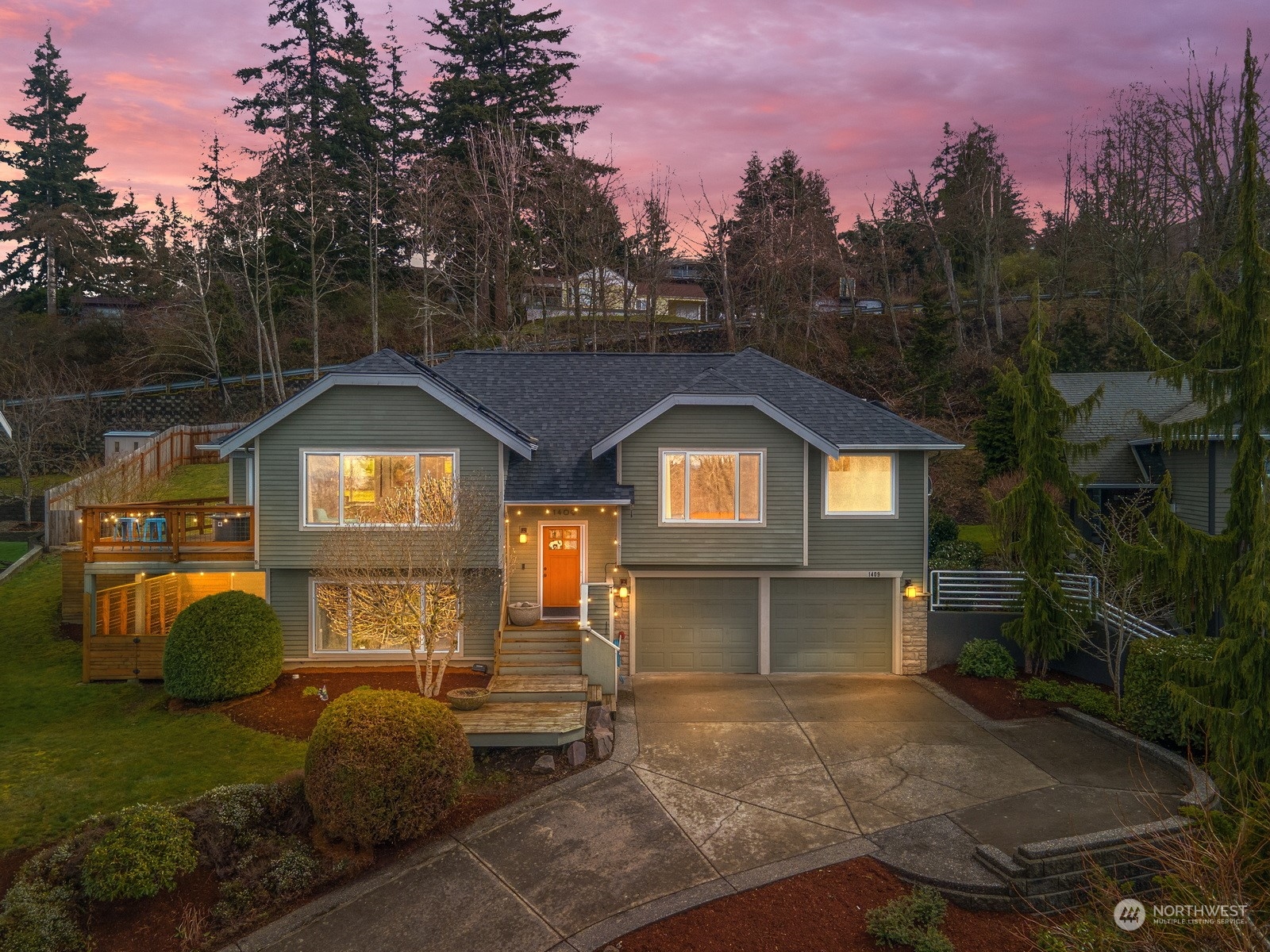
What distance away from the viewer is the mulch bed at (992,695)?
47.0 ft

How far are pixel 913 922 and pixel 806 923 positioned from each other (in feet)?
3.51

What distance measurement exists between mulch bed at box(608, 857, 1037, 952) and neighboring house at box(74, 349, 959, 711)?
24.2 feet

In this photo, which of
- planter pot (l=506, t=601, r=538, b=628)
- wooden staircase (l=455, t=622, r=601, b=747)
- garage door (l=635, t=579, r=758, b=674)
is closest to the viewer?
wooden staircase (l=455, t=622, r=601, b=747)

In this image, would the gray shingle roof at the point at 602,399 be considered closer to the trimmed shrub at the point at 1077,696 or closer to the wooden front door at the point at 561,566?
the wooden front door at the point at 561,566

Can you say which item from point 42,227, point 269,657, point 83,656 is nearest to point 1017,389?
point 269,657

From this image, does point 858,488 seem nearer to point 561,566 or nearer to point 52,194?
point 561,566

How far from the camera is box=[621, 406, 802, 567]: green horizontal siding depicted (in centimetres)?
1673

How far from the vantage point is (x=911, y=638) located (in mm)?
17344

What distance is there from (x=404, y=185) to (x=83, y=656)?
24789mm

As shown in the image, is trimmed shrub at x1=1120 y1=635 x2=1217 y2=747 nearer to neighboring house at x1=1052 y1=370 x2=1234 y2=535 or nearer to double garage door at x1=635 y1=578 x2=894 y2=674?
double garage door at x1=635 y1=578 x2=894 y2=674

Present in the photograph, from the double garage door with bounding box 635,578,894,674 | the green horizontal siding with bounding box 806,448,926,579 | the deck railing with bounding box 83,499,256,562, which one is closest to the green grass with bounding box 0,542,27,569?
the deck railing with bounding box 83,499,256,562

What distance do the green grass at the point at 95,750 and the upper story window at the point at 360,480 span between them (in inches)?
170

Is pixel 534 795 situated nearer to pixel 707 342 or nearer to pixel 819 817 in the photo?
pixel 819 817

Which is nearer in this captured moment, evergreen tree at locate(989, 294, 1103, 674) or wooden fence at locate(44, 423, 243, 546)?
evergreen tree at locate(989, 294, 1103, 674)
